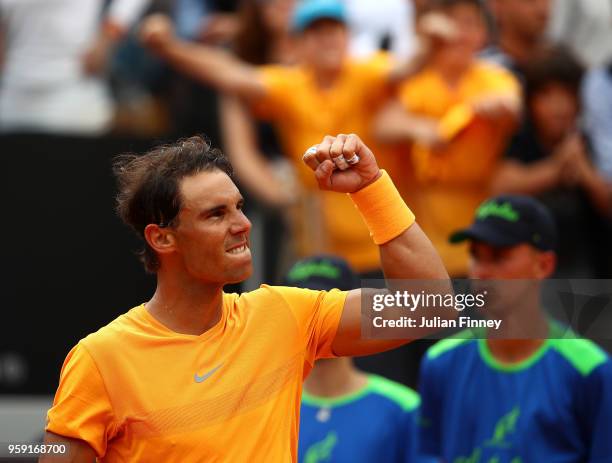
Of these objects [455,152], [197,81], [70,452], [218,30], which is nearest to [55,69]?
[197,81]

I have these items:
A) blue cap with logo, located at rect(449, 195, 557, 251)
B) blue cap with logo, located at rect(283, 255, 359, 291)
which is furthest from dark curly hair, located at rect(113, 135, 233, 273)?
blue cap with logo, located at rect(283, 255, 359, 291)

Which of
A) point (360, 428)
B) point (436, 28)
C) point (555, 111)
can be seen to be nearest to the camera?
point (360, 428)

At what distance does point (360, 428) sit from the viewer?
5180 millimetres

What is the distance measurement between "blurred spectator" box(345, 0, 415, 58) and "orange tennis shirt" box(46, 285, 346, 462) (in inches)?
169

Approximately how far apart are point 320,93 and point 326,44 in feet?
0.89

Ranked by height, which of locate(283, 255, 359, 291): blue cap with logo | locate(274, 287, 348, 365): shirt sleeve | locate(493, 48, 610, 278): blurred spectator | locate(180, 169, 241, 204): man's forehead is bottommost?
locate(274, 287, 348, 365): shirt sleeve

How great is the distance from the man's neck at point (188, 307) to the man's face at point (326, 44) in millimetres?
3671

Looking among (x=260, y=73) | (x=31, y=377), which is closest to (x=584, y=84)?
(x=260, y=73)

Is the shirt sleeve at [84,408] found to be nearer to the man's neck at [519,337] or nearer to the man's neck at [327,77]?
the man's neck at [519,337]

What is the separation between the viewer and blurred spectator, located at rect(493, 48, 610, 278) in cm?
690

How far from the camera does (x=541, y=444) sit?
463 centimetres

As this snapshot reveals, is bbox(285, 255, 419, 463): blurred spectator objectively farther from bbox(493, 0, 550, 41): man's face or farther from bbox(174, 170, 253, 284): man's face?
bbox(493, 0, 550, 41): man's face

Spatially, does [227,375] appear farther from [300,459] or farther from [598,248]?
[598,248]

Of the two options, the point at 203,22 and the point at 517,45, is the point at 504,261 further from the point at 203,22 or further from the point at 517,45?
the point at 203,22
